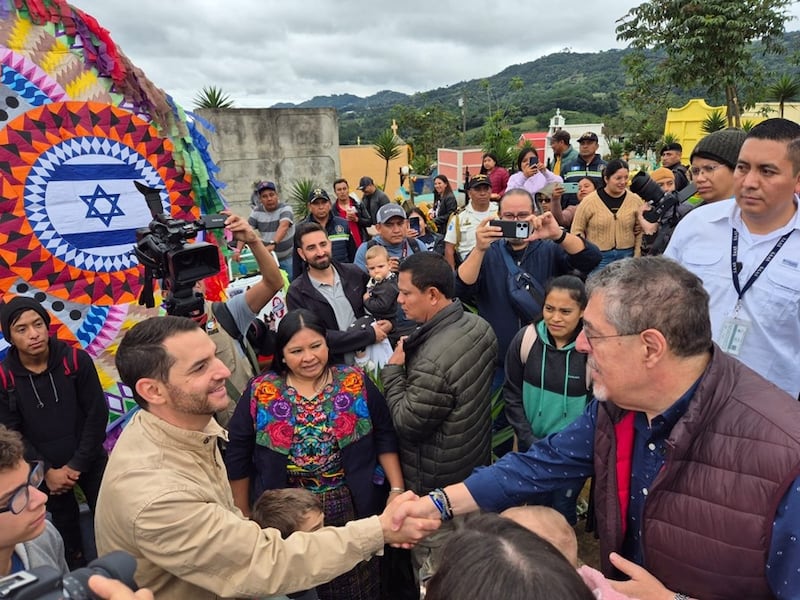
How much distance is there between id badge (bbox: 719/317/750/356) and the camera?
2.35 meters

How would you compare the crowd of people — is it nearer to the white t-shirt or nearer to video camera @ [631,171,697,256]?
video camera @ [631,171,697,256]

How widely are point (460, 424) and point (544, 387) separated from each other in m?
0.57

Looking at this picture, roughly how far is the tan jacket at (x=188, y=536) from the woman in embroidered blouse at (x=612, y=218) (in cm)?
419

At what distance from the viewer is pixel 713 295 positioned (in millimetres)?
2484

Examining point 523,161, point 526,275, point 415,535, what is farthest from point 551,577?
point 523,161

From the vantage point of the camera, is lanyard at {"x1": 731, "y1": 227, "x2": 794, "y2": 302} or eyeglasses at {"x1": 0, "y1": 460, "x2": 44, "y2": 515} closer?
eyeglasses at {"x1": 0, "y1": 460, "x2": 44, "y2": 515}

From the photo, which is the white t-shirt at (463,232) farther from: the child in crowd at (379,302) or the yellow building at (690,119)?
the yellow building at (690,119)

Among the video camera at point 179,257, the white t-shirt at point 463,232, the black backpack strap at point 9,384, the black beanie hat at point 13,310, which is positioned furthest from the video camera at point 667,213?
the black backpack strap at point 9,384

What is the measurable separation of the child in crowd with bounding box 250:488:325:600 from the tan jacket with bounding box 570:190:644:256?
13.2 ft

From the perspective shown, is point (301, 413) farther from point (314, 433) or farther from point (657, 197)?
point (657, 197)

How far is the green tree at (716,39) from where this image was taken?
51.6 feet

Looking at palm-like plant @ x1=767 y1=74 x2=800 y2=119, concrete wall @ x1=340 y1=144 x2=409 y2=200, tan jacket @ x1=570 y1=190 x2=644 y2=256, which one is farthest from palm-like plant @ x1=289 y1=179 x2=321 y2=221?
concrete wall @ x1=340 y1=144 x2=409 y2=200

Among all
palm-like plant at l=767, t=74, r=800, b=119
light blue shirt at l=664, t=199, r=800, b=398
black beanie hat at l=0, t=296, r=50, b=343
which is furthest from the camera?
palm-like plant at l=767, t=74, r=800, b=119

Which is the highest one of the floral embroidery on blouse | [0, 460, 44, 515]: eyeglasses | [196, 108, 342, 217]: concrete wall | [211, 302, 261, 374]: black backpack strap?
[196, 108, 342, 217]: concrete wall
